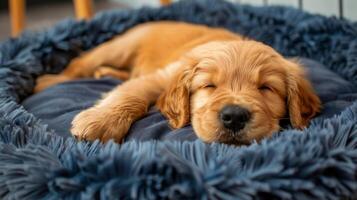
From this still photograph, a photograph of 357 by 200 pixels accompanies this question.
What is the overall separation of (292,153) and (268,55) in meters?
0.57

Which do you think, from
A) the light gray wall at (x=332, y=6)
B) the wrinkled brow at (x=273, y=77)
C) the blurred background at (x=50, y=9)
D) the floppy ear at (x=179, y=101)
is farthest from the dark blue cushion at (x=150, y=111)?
the blurred background at (x=50, y=9)

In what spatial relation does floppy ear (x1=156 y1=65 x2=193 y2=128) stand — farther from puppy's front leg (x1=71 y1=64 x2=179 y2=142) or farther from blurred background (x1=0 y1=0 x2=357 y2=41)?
blurred background (x1=0 y1=0 x2=357 y2=41)

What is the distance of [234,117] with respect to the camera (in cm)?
165

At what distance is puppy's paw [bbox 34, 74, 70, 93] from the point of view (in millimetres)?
2658

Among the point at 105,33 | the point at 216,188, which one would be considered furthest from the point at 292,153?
the point at 105,33

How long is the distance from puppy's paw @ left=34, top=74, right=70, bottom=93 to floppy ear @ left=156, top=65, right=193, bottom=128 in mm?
921

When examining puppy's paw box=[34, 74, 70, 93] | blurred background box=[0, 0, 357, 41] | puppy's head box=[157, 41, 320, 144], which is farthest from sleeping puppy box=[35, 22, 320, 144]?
blurred background box=[0, 0, 357, 41]

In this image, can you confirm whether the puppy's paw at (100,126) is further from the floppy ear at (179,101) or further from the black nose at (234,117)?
the black nose at (234,117)

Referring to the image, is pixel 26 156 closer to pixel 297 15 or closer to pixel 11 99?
pixel 11 99


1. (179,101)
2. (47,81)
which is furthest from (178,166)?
(47,81)

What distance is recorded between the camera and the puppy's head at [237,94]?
5.53 ft

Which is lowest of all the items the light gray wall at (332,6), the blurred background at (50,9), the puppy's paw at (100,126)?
the blurred background at (50,9)

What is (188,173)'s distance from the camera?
1388 millimetres

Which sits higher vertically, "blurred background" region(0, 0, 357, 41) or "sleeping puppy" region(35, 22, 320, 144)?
"sleeping puppy" region(35, 22, 320, 144)
